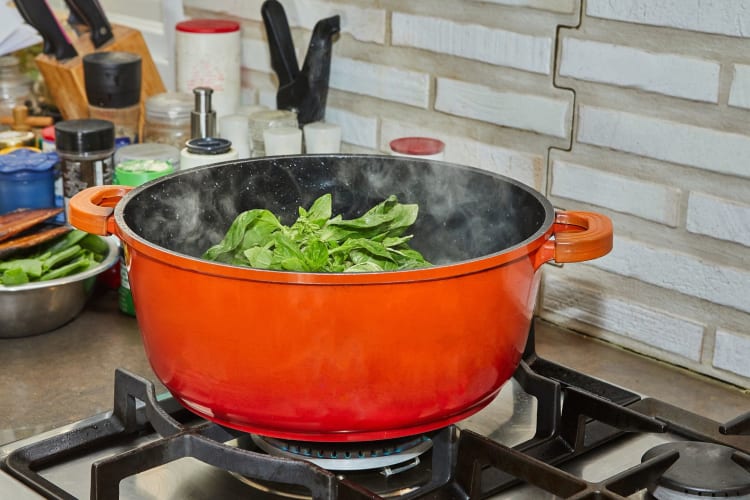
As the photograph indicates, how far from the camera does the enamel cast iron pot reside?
774 millimetres

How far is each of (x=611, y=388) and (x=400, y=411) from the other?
0.34 m

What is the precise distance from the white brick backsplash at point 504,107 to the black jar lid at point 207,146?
291mm

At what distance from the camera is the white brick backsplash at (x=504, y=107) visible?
4.18ft

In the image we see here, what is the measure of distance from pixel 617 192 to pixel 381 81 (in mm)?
420

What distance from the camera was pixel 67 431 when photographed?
965 mm

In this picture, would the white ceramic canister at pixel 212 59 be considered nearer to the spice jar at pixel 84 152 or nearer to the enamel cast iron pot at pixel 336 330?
the spice jar at pixel 84 152

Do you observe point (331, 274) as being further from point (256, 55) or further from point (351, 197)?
point (256, 55)

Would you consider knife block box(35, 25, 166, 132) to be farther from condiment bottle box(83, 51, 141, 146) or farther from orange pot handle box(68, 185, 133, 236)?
orange pot handle box(68, 185, 133, 236)

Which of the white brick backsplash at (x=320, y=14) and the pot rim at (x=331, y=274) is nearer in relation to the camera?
the pot rim at (x=331, y=274)

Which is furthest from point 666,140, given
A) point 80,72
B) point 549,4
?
point 80,72

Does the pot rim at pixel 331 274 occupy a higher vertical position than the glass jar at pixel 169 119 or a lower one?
higher

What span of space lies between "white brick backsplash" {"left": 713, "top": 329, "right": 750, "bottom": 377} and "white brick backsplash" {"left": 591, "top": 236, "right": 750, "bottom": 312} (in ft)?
0.11

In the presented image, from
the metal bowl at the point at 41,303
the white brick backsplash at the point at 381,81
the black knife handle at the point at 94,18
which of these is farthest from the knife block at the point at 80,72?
the metal bowl at the point at 41,303

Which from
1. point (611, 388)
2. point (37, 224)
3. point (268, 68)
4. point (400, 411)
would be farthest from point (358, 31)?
point (400, 411)
